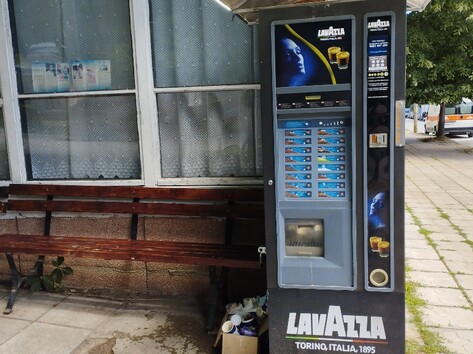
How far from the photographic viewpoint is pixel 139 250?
3.55m

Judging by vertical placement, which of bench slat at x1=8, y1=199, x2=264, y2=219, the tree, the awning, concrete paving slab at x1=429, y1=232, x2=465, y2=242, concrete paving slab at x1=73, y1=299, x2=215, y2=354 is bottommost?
concrete paving slab at x1=73, y1=299, x2=215, y2=354

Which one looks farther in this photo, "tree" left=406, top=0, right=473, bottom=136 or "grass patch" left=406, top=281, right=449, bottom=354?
"tree" left=406, top=0, right=473, bottom=136

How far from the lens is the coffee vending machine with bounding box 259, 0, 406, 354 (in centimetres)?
235

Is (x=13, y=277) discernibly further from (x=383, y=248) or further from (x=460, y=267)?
(x=460, y=267)

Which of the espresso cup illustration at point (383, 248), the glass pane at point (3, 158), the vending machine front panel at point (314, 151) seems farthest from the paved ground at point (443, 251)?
the glass pane at point (3, 158)

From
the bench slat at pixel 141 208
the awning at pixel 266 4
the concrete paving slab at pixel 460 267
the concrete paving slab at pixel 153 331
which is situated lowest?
the concrete paving slab at pixel 153 331

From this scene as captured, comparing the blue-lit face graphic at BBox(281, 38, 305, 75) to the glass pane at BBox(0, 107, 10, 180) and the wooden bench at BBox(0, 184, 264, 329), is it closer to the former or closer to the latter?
the wooden bench at BBox(0, 184, 264, 329)

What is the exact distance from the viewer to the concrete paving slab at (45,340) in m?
3.18

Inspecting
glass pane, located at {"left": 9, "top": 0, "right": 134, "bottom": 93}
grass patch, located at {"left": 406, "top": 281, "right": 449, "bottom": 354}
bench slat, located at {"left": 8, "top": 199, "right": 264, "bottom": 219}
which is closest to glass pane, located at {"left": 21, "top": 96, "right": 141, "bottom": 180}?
glass pane, located at {"left": 9, "top": 0, "right": 134, "bottom": 93}

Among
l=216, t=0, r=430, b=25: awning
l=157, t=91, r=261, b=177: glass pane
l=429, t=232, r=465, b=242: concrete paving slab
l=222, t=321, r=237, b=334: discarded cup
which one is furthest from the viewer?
l=429, t=232, r=465, b=242: concrete paving slab

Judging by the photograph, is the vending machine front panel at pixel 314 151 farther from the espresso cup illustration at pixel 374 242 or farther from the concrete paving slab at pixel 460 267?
the concrete paving slab at pixel 460 267

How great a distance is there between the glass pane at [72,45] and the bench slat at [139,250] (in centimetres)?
138

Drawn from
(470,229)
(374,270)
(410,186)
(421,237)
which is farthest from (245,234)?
(410,186)

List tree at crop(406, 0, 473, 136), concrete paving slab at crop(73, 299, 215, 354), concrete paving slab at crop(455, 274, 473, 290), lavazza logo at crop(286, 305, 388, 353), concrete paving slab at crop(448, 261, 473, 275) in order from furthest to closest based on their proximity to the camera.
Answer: tree at crop(406, 0, 473, 136) → concrete paving slab at crop(448, 261, 473, 275) → concrete paving slab at crop(455, 274, 473, 290) → concrete paving slab at crop(73, 299, 215, 354) → lavazza logo at crop(286, 305, 388, 353)
